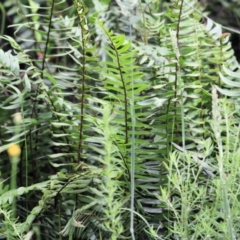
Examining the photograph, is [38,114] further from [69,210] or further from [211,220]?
[211,220]

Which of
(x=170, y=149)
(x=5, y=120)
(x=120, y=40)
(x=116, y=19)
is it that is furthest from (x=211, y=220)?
(x=116, y=19)

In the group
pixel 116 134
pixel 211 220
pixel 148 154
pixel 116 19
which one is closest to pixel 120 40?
pixel 116 134

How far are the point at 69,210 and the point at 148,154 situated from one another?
22cm

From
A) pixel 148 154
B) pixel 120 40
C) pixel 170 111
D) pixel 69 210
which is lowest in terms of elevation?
pixel 69 210

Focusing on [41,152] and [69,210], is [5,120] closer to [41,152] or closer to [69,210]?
[41,152]

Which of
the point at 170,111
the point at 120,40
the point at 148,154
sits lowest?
the point at 148,154

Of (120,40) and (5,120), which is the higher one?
(120,40)

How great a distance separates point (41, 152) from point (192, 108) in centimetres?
42

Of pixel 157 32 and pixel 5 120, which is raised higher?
pixel 157 32


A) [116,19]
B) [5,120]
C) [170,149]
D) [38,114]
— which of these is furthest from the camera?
[116,19]

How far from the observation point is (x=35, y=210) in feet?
4.09

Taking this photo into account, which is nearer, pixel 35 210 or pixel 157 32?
pixel 35 210

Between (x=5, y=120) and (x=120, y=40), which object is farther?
(x=5, y=120)

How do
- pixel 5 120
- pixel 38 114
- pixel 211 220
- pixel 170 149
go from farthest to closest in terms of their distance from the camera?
1. pixel 5 120
2. pixel 38 114
3. pixel 170 149
4. pixel 211 220
